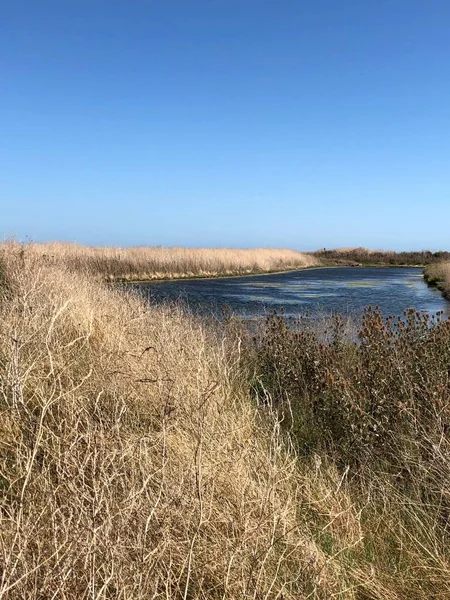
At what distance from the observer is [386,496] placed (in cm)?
329

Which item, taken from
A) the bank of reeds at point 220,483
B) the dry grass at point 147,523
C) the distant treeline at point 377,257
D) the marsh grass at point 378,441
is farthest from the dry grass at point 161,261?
the distant treeline at point 377,257

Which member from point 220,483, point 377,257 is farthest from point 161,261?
point 377,257

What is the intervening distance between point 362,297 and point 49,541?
22809mm

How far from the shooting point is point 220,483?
105 inches

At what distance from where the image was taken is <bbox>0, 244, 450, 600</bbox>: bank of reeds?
189cm

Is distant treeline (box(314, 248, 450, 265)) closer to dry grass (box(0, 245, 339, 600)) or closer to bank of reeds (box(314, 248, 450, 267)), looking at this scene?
bank of reeds (box(314, 248, 450, 267))

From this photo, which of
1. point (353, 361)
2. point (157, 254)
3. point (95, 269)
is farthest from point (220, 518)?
point (157, 254)

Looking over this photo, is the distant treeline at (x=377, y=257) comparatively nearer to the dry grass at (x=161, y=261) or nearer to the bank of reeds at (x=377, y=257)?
the bank of reeds at (x=377, y=257)

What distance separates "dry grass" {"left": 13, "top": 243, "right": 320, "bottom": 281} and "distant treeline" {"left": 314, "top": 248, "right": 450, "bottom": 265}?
2244 cm

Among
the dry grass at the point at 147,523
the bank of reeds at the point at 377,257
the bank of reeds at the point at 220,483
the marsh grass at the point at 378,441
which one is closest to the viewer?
the dry grass at the point at 147,523

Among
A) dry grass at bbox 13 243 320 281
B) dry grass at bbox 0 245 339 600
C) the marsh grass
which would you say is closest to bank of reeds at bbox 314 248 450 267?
dry grass at bbox 13 243 320 281

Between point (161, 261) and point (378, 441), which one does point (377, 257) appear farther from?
point (378, 441)

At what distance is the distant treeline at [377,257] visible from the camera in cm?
6312

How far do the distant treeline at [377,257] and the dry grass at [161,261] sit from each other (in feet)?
73.6
